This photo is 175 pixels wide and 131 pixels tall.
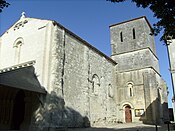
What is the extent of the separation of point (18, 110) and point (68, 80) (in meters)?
4.20

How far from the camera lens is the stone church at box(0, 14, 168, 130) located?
12758 millimetres

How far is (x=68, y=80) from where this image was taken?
1457cm

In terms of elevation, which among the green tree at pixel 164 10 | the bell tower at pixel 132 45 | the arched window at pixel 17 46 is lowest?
the green tree at pixel 164 10

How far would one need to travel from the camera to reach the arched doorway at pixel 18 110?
45.6ft

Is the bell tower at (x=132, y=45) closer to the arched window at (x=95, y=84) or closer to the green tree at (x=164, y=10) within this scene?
the arched window at (x=95, y=84)

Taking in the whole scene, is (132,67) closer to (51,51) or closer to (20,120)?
(51,51)

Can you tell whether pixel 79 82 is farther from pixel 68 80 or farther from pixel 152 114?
pixel 152 114

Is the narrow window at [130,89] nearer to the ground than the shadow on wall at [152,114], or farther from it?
farther from it

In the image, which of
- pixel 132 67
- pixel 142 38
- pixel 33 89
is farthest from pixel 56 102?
pixel 142 38

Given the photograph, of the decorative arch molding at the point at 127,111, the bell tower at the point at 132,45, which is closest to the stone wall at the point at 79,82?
the decorative arch molding at the point at 127,111

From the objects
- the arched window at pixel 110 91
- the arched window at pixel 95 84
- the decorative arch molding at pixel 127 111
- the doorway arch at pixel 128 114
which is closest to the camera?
the arched window at pixel 95 84

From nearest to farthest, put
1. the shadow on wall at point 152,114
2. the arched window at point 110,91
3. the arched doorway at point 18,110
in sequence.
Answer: the arched doorway at point 18,110 → the shadow on wall at point 152,114 → the arched window at point 110,91

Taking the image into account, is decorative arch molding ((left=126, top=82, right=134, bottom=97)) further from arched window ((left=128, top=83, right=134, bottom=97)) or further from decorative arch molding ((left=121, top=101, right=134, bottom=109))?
decorative arch molding ((left=121, top=101, right=134, bottom=109))

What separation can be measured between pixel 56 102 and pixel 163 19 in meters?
8.28
